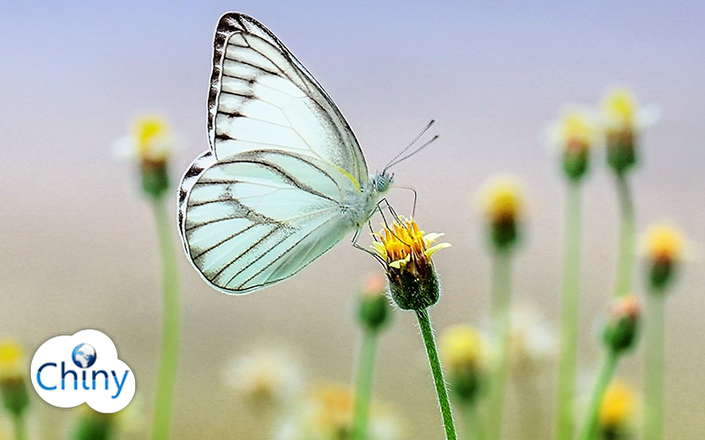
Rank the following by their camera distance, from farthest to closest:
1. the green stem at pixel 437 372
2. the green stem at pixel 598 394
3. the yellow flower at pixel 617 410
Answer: the yellow flower at pixel 617 410
the green stem at pixel 598 394
the green stem at pixel 437 372

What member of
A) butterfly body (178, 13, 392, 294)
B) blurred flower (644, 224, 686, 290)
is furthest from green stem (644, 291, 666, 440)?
butterfly body (178, 13, 392, 294)

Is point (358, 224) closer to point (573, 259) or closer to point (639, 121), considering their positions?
point (573, 259)

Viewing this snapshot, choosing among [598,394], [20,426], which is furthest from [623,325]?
[20,426]

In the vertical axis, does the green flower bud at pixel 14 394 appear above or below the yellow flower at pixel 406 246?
below

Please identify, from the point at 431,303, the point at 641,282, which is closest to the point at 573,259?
the point at 641,282

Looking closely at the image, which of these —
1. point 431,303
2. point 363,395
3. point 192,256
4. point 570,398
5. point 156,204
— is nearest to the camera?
point 431,303

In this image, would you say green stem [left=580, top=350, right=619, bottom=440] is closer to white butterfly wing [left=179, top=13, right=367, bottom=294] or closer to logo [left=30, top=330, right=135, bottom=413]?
white butterfly wing [left=179, top=13, right=367, bottom=294]

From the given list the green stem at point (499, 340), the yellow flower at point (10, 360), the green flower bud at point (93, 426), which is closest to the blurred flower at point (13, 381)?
the yellow flower at point (10, 360)

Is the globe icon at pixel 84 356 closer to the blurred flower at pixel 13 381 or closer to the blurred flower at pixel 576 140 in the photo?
the blurred flower at pixel 13 381
